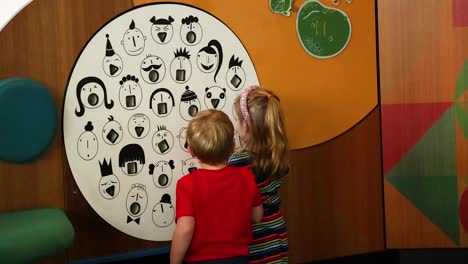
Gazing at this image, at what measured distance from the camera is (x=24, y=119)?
196 cm

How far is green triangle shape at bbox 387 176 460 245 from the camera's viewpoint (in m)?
2.90

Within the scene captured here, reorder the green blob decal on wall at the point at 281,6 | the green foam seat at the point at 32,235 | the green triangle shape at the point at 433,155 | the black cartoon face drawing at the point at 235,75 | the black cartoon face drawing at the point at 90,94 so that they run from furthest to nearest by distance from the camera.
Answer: the green triangle shape at the point at 433,155 < the green blob decal on wall at the point at 281,6 < the black cartoon face drawing at the point at 235,75 < the black cartoon face drawing at the point at 90,94 < the green foam seat at the point at 32,235

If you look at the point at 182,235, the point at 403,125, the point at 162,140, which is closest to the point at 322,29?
the point at 403,125

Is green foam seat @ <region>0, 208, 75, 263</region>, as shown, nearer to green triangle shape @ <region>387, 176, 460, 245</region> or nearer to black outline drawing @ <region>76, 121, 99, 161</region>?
black outline drawing @ <region>76, 121, 99, 161</region>

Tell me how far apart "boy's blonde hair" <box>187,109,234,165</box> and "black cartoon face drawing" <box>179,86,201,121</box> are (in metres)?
0.44

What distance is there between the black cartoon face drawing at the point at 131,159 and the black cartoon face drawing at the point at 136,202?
0.21 feet

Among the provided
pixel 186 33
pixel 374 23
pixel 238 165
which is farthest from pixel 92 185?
pixel 374 23

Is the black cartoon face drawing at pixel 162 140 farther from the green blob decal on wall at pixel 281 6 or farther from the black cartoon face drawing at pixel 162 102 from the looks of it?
the green blob decal on wall at pixel 281 6

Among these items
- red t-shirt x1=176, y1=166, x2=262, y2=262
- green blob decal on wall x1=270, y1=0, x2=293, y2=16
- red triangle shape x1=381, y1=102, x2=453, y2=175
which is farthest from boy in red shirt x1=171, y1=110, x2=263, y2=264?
red triangle shape x1=381, y1=102, x2=453, y2=175

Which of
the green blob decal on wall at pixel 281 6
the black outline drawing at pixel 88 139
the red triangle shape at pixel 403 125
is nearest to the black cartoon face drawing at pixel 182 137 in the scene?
the black outline drawing at pixel 88 139

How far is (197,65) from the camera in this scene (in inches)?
95.0

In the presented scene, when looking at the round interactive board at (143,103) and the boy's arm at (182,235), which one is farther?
the round interactive board at (143,103)

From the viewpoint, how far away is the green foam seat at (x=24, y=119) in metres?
1.92

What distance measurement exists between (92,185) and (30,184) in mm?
230
